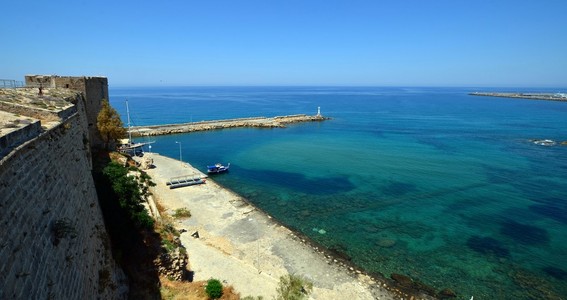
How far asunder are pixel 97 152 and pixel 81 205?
19.8 meters

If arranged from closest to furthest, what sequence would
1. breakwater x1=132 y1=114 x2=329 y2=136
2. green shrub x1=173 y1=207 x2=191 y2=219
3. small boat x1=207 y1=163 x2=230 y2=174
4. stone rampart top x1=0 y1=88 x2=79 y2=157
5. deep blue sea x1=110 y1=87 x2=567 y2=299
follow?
stone rampart top x1=0 y1=88 x2=79 y2=157
deep blue sea x1=110 y1=87 x2=567 y2=299
green shrub x1=173 y1=207 x2=191 y2=219
small boat x1=207 y1=163 x2=230 y2=174
breakwater x1=132 y1=114 x2=329 y2=136

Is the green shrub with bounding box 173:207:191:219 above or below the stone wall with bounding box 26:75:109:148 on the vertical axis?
below

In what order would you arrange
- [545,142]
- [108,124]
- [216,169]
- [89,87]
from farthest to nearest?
[545,142], [216,169], [108,124], [89,87]

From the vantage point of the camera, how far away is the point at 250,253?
74.0 feet

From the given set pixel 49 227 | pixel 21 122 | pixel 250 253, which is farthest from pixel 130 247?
pixel 21 122

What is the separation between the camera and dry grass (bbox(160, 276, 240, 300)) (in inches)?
616

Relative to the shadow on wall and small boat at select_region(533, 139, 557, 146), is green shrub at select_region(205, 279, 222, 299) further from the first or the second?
small boat at select_region(533, 139, 557, 146)

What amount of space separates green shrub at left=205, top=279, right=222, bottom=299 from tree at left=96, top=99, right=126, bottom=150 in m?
19.5

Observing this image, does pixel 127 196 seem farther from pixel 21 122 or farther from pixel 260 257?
pixel 21 122

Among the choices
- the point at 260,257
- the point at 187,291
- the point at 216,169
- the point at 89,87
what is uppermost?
the point at 89,87

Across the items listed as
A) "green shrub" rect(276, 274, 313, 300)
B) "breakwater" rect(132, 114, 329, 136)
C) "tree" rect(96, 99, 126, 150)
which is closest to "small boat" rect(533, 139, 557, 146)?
"breakwater" rect(132, 114, 329, 136)

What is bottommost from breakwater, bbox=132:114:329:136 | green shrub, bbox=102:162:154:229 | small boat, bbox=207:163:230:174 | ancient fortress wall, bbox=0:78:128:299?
small boat, bbox=207:163:230:174

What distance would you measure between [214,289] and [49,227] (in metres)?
10.8

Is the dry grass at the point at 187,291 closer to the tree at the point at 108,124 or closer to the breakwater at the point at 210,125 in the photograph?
the tree at the point at 108,124
